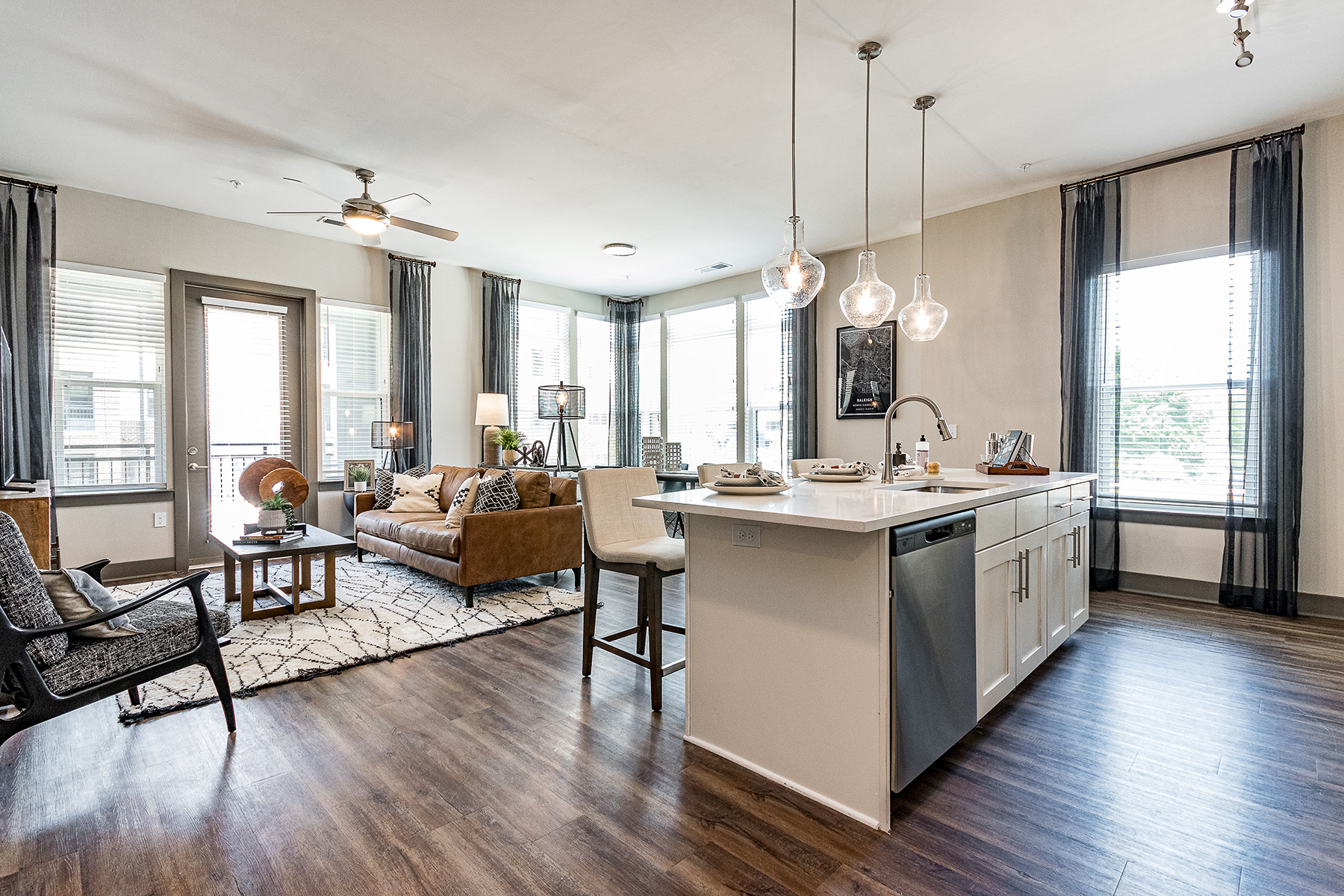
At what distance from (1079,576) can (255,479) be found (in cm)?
505

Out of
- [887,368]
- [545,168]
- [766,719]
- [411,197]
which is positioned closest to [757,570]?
[766,719]

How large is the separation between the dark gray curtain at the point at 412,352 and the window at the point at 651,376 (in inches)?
110

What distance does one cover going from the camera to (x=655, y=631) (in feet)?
8.25

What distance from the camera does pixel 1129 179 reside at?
14.4ft

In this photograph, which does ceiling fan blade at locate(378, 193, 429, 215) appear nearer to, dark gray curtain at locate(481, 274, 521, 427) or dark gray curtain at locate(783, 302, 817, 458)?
dark gray curtain at locate(481, 274, 521, 427)

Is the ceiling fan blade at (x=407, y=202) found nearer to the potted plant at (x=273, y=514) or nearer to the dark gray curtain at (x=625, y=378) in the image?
the potted plant at (x=273, y=514)

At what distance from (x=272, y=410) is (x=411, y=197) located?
9.06ft

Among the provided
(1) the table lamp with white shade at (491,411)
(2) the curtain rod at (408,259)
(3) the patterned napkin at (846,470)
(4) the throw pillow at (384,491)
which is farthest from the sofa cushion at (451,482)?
(3) the patterned napkin at (846,470)

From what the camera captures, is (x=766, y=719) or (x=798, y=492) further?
(x=798, y=492)

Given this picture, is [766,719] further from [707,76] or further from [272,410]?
[272,410]

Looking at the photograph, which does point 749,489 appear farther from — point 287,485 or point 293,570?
point 287,485

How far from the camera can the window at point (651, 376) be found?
8.12 m

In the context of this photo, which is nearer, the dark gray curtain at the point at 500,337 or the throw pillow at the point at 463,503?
the throw pillow at the point at 463,503

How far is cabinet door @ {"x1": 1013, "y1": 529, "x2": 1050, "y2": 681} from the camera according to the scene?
255cm
